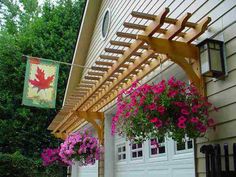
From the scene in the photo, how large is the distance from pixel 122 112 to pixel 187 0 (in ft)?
5.50

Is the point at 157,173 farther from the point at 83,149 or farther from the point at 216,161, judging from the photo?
the point at 83,149

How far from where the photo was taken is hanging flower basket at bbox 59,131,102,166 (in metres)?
7.14

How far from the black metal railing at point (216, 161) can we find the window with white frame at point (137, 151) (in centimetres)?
252

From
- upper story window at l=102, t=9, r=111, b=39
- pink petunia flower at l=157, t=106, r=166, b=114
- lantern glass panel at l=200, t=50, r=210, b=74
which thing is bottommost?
pink petunia flower at l=157, t=106, r=166, b=114

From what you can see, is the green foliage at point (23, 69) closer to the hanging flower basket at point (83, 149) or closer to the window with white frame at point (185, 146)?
the hanging flower basket at point (83, 149)

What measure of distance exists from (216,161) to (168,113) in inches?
25.1

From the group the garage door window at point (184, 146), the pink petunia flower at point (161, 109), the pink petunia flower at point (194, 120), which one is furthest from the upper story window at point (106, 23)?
the pink petunia flower at point (194, 120)

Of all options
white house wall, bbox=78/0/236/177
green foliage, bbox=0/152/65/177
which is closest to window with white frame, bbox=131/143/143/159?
white house wall, bbox=78/0/236/177

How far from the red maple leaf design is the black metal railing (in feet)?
17.8

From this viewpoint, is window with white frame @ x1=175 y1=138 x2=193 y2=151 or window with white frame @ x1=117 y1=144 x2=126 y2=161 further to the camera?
window with white frame @ x1=117 y1=144 x2=126 y2=161

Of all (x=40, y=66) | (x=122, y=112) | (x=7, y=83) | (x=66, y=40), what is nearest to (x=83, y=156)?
(x=40, y=66)

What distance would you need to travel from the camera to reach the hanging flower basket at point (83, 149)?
7137 mm

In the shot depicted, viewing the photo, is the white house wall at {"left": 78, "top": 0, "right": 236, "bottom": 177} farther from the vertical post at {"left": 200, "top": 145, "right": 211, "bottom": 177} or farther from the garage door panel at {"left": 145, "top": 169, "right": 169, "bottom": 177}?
the garage door panel at {"left": 145, "top": 169, "right": 169, "bottom": 177}

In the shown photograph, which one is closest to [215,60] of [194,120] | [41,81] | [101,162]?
[194,120]
